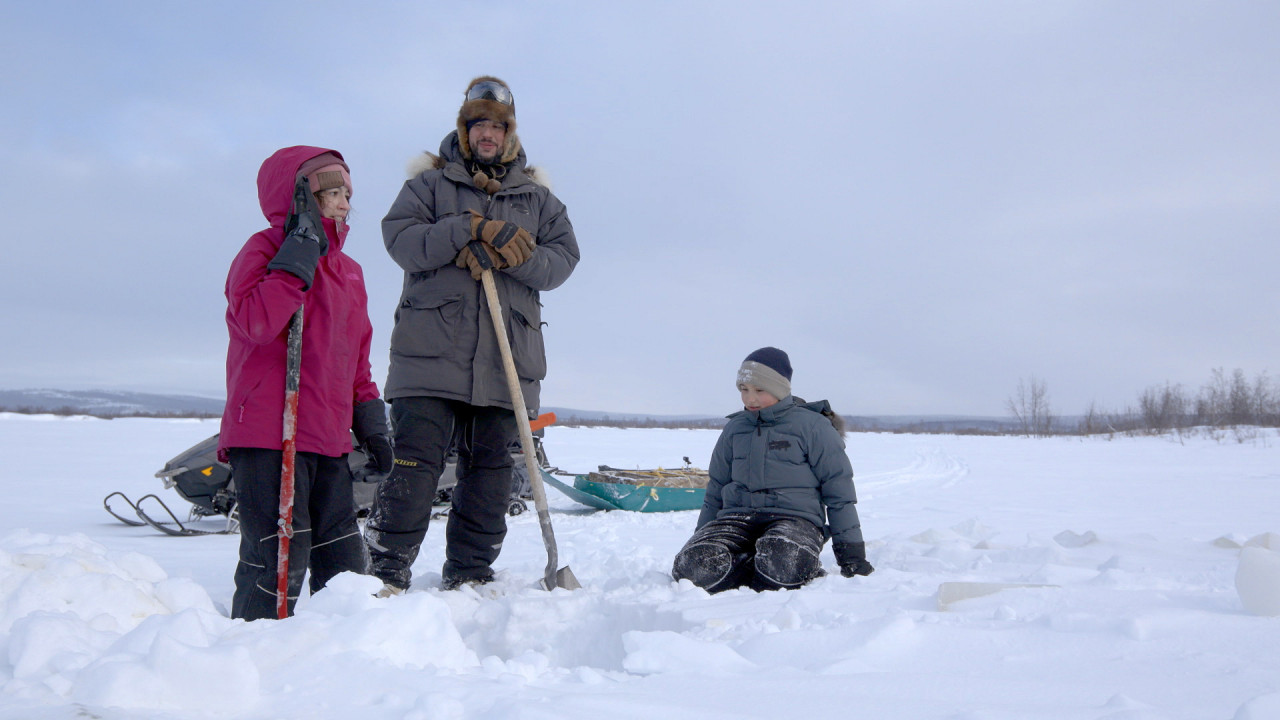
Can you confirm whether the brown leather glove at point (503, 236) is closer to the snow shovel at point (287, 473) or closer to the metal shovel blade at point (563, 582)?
the snow shovel at point (287, 473)

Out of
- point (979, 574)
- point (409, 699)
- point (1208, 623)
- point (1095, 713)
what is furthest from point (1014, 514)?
point (409, 699)

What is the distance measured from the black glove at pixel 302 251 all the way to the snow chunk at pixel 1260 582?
2.63 m

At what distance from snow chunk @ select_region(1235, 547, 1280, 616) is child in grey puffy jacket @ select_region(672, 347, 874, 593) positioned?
1.26m

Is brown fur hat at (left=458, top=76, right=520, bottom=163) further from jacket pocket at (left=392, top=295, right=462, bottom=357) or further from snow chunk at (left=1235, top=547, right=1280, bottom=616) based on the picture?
snow chunk at (left=1235, top=547, right=1280, bottom=616)

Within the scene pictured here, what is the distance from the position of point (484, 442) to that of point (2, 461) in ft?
30.7

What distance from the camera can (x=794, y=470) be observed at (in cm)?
328

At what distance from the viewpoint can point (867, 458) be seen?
50.7ft

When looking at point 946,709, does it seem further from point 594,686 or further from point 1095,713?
point 594,686

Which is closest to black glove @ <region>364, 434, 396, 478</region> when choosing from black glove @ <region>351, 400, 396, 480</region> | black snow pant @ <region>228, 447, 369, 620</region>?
black glove @ <region>351, 400, 396, 480</region>

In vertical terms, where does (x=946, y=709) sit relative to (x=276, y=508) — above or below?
below

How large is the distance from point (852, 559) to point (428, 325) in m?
1.90

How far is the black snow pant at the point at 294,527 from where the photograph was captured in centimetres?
226

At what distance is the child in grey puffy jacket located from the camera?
2.94 m

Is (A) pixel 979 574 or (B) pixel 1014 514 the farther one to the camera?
(B) pixel 1014 514
